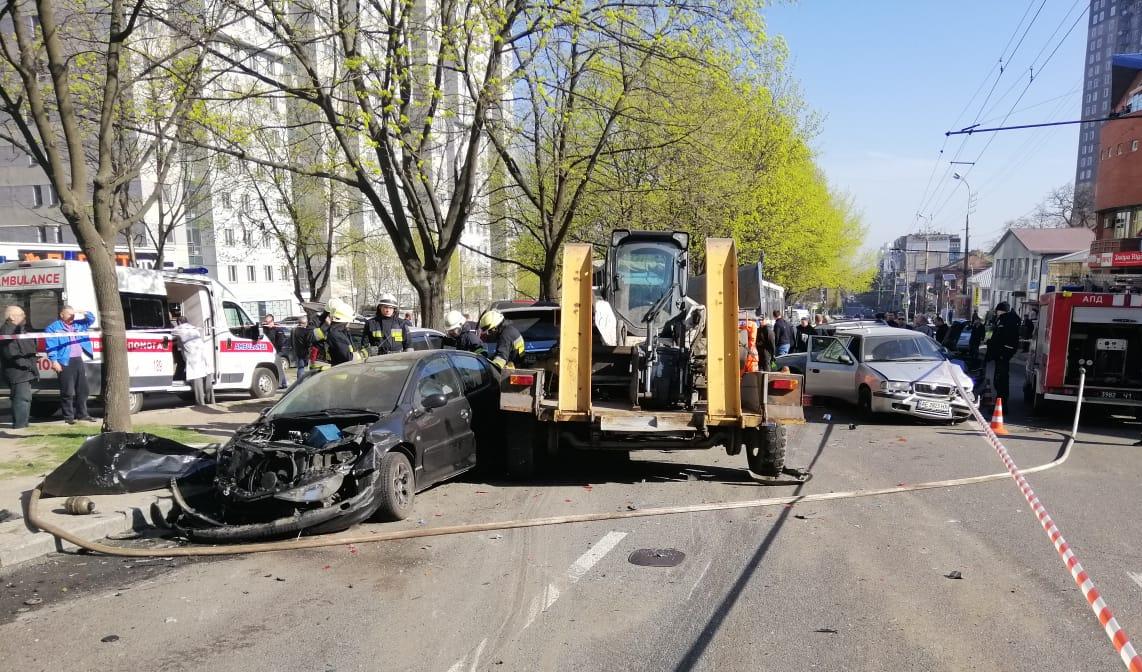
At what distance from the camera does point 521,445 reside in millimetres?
8062

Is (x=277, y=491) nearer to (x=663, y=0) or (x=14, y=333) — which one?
(x=14, y=333)

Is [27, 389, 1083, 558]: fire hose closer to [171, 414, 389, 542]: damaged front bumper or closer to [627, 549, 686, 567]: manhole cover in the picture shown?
[171, 414, 389, 542]: damaged front bumper

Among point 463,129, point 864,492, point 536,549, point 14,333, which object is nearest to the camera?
point 536,549

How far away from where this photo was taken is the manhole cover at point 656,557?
5426 mm

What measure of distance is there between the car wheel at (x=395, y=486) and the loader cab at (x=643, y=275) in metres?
3.36

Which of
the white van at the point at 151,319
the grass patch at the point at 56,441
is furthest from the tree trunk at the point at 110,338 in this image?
the white van at the point at 151,319

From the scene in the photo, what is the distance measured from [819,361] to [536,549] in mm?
9528

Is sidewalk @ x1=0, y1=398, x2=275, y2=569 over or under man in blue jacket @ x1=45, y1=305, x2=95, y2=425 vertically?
under

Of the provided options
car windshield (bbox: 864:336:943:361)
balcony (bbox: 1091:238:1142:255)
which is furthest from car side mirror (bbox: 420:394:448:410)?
balcony (bbox: 1091:238:1142:255)

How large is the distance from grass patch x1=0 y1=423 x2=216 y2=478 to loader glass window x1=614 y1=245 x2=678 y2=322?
562 cm

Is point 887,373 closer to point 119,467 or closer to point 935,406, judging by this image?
point 935,406

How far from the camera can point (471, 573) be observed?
529 centimetres

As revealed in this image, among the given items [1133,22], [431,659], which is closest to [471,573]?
[431,659]

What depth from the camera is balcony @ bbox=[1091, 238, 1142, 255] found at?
104ft
